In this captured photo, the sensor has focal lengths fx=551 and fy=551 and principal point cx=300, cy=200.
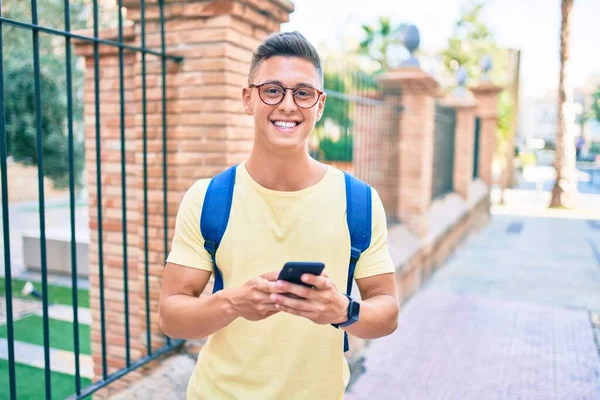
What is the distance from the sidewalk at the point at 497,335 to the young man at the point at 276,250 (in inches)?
106

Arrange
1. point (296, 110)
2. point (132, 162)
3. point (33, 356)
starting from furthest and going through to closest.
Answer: point (33, 356)
point (132, 162)
point (296, 110)

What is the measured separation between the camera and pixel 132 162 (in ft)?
12.5

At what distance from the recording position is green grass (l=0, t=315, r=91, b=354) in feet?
20.1

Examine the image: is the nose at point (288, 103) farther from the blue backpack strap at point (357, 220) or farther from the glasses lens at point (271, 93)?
the blue backpack strap at point (357, 220)

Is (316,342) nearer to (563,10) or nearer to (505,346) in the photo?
(505,346)

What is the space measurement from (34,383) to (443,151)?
774 cm

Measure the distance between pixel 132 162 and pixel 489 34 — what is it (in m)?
28.0

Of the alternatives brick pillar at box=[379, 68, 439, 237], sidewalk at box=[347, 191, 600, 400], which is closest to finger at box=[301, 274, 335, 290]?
sidewalk at box=[347, 191, 600, 400]

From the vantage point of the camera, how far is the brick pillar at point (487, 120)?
13858 mm

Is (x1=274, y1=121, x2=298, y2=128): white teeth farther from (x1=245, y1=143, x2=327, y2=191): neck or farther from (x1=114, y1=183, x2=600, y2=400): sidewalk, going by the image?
(x1=114, y1=183, x2=600, y2=400): sidewalk

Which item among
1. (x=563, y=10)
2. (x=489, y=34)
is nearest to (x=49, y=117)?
(x=563, y=10)

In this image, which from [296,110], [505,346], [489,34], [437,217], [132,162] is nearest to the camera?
[296,110]

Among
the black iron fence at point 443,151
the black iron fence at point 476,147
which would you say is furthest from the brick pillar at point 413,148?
the black iron fence at point 476,147

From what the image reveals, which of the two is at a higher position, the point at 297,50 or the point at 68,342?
the point at 297,50
